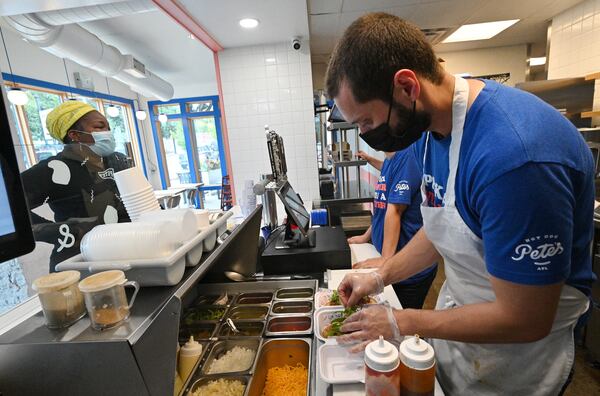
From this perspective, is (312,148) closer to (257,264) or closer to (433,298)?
(433,298)

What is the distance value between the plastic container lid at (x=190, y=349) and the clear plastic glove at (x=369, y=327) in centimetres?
57

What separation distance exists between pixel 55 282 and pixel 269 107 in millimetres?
3665

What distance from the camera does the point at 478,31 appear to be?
464 centimetres

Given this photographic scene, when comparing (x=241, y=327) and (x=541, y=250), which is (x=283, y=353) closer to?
(x=241, y=327)

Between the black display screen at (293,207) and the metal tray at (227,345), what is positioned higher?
the black display screen at (293,207)

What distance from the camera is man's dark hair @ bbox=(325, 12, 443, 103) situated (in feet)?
2.70

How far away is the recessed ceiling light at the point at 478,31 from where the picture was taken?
14.2ft

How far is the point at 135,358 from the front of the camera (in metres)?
0.56

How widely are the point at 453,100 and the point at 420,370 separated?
75 centimetres

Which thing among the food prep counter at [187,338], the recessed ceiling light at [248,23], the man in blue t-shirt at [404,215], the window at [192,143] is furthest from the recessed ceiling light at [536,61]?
the window at [192,143]

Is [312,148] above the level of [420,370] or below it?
above

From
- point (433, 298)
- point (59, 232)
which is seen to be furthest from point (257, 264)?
point (433, 298)

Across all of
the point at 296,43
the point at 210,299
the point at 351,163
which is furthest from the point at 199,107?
the point at 210,299

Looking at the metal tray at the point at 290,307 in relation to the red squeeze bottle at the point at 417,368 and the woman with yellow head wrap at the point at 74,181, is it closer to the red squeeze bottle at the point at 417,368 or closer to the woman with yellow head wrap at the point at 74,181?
the red squeeze bottle at the point at 417,368
